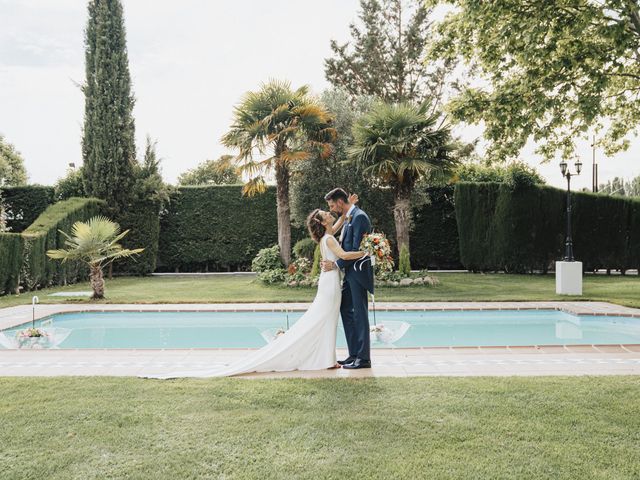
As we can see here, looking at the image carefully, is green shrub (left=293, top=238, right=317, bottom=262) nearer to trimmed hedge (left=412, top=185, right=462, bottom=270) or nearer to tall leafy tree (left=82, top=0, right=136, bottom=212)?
trimmed hedge (left=412, top=185, right=462, bottom=270)

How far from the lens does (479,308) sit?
10188 mm

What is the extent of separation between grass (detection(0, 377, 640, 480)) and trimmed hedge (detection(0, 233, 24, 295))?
9079 mm

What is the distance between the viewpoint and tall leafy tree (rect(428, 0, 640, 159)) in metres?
7.85

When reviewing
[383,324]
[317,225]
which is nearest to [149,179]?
[383,324]

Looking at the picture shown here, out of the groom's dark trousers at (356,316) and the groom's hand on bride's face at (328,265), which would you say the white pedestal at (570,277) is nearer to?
the groom's dark trousers at (356,316)

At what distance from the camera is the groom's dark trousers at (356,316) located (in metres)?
5.55

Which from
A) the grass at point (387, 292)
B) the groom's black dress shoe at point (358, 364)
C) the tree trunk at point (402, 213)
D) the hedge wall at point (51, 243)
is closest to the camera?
the groom's black dress shoe at point (358, 364)

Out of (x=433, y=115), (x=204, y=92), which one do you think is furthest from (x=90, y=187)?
(x=433, y=115)

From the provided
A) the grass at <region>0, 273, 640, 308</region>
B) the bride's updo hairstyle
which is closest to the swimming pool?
the grass at <region>0, 273, 640, 308</region>

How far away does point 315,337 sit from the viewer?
221 inches

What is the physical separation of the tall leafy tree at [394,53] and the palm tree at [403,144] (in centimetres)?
1332

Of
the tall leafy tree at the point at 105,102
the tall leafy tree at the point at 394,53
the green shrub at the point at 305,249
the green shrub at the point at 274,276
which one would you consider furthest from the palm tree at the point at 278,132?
the tall leafy tree at the point at 394,53

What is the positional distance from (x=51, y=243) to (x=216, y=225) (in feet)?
20.6

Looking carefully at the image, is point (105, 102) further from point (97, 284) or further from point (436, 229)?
point (436, 229)
